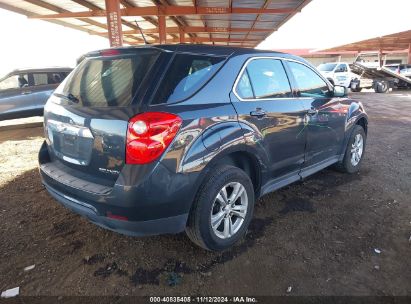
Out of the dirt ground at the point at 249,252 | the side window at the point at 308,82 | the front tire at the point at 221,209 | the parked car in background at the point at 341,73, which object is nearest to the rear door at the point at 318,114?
the side window at the point at 308,82

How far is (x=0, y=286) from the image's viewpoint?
2.53 meters

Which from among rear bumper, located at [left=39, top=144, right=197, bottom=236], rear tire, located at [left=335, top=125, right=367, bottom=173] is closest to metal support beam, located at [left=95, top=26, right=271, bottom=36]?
rear tire, located at [left=335, top=125, right=367, bottom=173]

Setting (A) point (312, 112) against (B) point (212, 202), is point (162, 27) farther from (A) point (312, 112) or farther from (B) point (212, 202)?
(B) point (212, 202)

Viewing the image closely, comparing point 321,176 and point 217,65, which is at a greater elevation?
point 217,65

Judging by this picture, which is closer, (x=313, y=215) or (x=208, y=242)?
(x=208, y=242)

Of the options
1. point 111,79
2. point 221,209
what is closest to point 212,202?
point 221,209

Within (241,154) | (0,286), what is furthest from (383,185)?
(0,286)

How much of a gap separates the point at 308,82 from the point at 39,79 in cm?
763

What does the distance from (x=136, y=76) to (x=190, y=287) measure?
1.66 m

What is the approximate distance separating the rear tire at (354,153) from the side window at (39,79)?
7.83 m

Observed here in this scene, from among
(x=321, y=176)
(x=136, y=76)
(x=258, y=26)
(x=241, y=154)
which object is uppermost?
(x=258, y=26)

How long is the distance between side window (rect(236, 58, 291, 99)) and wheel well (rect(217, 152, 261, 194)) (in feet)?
1.77

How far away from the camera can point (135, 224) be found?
2.36 metres

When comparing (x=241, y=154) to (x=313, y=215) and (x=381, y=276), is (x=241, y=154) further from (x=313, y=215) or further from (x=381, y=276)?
(x=381, y=276)
